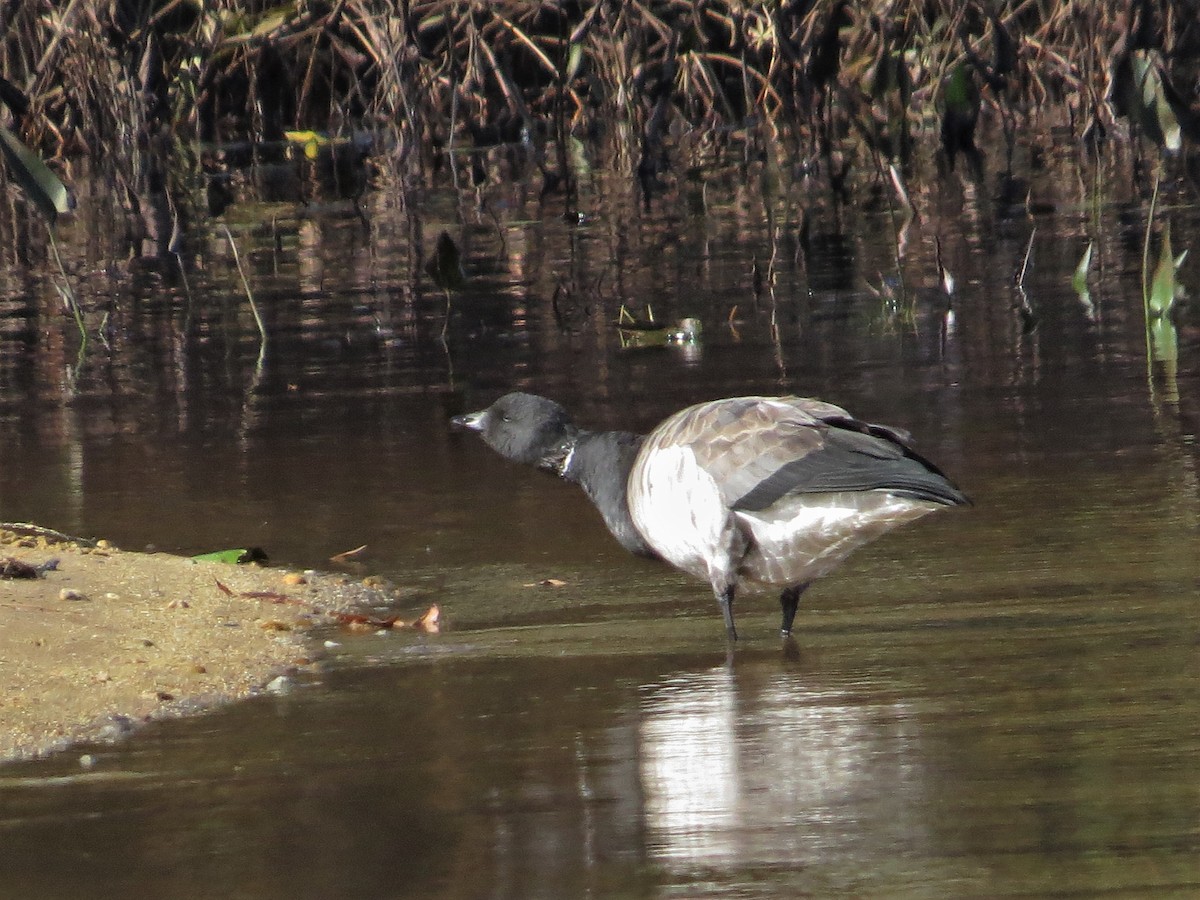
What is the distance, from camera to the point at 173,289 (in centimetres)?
1321

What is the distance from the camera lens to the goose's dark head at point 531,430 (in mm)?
5789

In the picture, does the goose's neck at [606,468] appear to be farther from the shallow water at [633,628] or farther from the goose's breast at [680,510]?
the shallow water at [633,628]

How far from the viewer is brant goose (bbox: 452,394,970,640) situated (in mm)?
4832

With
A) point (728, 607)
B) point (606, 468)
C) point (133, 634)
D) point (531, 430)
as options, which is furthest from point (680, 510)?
point (133, 634)

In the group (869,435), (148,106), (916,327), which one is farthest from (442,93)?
(869,435)

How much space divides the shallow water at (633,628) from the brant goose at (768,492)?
20 cm

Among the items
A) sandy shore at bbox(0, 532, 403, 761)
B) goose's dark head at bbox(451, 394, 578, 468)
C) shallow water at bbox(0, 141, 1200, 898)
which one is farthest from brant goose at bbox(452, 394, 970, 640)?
sandy shore at bbox(0, 532, 403, 761)

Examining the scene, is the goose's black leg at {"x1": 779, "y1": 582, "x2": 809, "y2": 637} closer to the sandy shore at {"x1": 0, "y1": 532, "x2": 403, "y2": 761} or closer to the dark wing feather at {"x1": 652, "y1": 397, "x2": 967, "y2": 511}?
the dark wing feather at {"x1": 652, "y1": 397, "x2": 967, "y2": 511}

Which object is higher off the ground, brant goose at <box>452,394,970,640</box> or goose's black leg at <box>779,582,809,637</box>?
brant goose at <box>452,394,970,640</box>

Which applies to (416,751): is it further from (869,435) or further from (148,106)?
(148,106)

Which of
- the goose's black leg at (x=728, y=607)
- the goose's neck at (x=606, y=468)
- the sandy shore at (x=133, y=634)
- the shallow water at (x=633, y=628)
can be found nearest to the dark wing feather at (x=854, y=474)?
the goose's black leg at (x=728, y=607)

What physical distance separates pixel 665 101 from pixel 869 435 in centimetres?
1185

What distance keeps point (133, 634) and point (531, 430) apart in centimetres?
134

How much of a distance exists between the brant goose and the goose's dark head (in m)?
0.39
